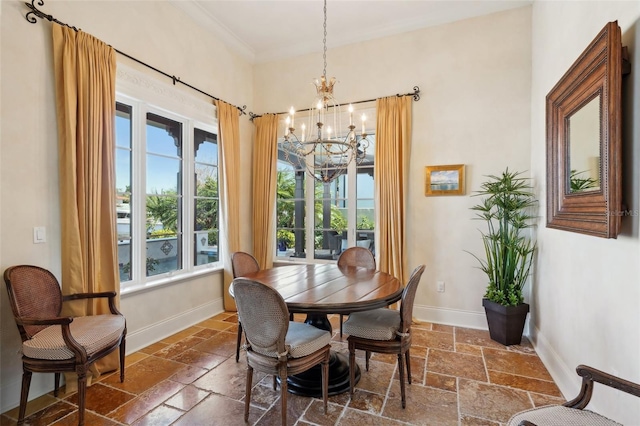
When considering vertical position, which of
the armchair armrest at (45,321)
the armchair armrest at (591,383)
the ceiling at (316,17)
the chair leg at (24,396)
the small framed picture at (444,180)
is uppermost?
the ceiling at (316,17)

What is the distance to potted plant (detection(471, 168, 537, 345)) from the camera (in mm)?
3121

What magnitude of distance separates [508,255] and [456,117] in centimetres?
163

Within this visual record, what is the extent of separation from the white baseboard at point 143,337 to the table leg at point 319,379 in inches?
63.9

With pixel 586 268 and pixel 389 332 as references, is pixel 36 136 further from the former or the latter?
pixel 586 268

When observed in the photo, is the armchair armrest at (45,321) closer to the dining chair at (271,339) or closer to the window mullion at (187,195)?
the dining chair at (271,339)

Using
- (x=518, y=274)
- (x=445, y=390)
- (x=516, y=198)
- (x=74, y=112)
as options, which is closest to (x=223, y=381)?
(x=445, y=390)

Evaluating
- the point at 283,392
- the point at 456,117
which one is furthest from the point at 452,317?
the point at 283,392

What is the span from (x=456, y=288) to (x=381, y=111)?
228 centimetres

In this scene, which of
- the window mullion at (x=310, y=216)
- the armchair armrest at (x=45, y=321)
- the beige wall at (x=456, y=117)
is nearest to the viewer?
the armchair armrest at (x=45, y=321)

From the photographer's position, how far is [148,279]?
3.30 metres

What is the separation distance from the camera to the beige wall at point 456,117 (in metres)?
3.48

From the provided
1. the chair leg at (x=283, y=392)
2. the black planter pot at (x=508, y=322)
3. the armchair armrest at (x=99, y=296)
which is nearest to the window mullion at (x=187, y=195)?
the armchair armrest at (x=99, y=296)

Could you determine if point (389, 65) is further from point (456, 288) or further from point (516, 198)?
point (456, 288)

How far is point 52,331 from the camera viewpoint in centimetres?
213
